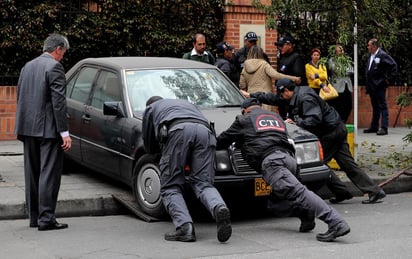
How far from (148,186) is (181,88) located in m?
1.56

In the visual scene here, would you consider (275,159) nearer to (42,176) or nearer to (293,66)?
(42,176)

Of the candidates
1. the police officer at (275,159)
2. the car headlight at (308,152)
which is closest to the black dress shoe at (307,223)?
the police officer at (275,159)

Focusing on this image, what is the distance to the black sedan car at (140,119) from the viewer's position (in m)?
8.49

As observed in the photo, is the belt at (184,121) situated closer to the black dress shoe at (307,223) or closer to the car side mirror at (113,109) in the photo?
the black dress shoe at (307,223)

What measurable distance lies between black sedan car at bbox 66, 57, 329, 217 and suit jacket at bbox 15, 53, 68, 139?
1.09 m

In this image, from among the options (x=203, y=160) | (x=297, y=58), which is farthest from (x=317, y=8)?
(x=203, y=160)

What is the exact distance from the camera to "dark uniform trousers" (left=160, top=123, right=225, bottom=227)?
783 centimetres

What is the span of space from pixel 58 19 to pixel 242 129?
281 inches

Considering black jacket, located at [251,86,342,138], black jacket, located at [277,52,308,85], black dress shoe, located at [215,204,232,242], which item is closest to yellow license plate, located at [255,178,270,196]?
black dress shoe, located at [215,204,232,242]

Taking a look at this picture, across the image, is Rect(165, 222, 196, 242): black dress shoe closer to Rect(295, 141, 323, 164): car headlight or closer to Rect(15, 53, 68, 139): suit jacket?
Rect(15, 53, 68, 139): suit jacket

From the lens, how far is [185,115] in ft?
26.2

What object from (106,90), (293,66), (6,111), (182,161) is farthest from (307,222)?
(6,111)

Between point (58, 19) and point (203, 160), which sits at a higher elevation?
point (58, 19)

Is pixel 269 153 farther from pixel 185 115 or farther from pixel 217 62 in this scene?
pixel 217 62
